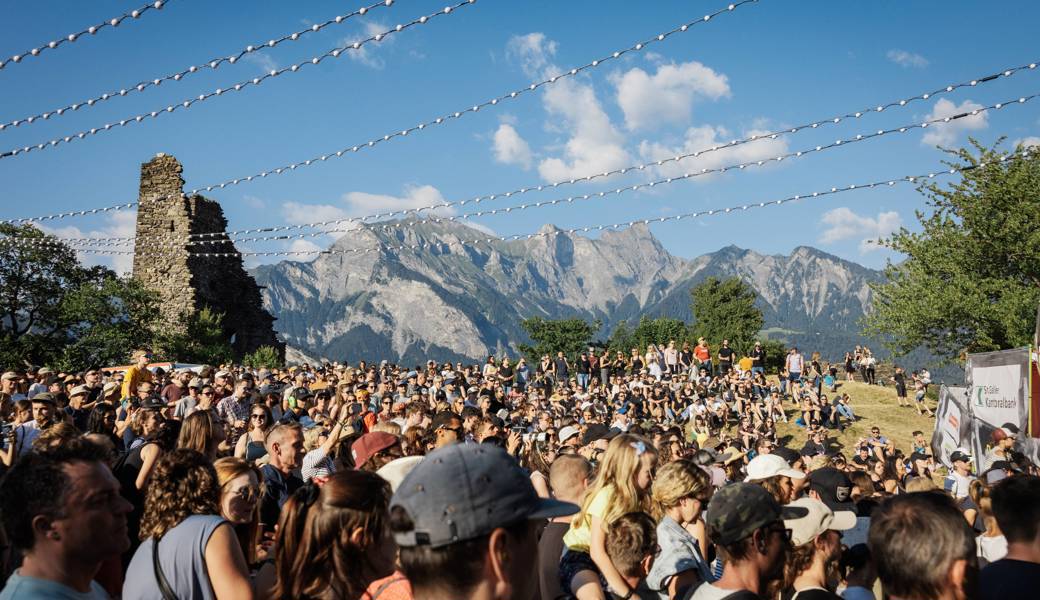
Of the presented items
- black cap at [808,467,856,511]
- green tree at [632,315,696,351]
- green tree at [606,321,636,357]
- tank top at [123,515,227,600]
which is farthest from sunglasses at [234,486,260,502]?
green tree at [632,315,696,351]

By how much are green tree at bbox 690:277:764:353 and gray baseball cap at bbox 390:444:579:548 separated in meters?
87.8

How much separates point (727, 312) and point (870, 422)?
2741 inches

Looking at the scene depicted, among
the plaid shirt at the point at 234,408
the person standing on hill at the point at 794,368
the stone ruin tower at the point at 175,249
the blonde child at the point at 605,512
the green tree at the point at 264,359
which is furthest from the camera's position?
the stone ruin tower at the point at 175,249

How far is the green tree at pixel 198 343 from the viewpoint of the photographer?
31.7 m

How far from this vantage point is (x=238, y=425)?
9852 millimetres

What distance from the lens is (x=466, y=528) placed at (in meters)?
1.93

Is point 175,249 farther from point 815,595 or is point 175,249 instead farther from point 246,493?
point 815,595

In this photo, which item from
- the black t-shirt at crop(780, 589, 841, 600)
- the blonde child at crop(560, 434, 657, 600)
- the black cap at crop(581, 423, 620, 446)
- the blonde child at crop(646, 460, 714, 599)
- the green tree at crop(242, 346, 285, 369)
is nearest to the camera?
the black t-shirt at crop(780, 589, 841, 600)

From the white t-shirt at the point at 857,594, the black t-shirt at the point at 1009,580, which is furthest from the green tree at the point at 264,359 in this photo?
the black t-shirt at the point at 1009,580

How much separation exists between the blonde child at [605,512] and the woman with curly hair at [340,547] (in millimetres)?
1324

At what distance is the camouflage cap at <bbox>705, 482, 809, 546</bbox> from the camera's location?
3.20m

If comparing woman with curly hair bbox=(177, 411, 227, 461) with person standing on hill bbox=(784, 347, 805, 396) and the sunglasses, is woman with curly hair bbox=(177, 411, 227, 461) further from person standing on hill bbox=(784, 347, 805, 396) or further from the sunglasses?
person standing on hill bbox=(784, 347, 805, 396)

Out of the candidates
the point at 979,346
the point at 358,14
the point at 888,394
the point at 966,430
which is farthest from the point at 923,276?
the point at 358,14

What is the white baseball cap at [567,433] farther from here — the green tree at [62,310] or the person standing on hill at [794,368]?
the green tree at [62,310]
